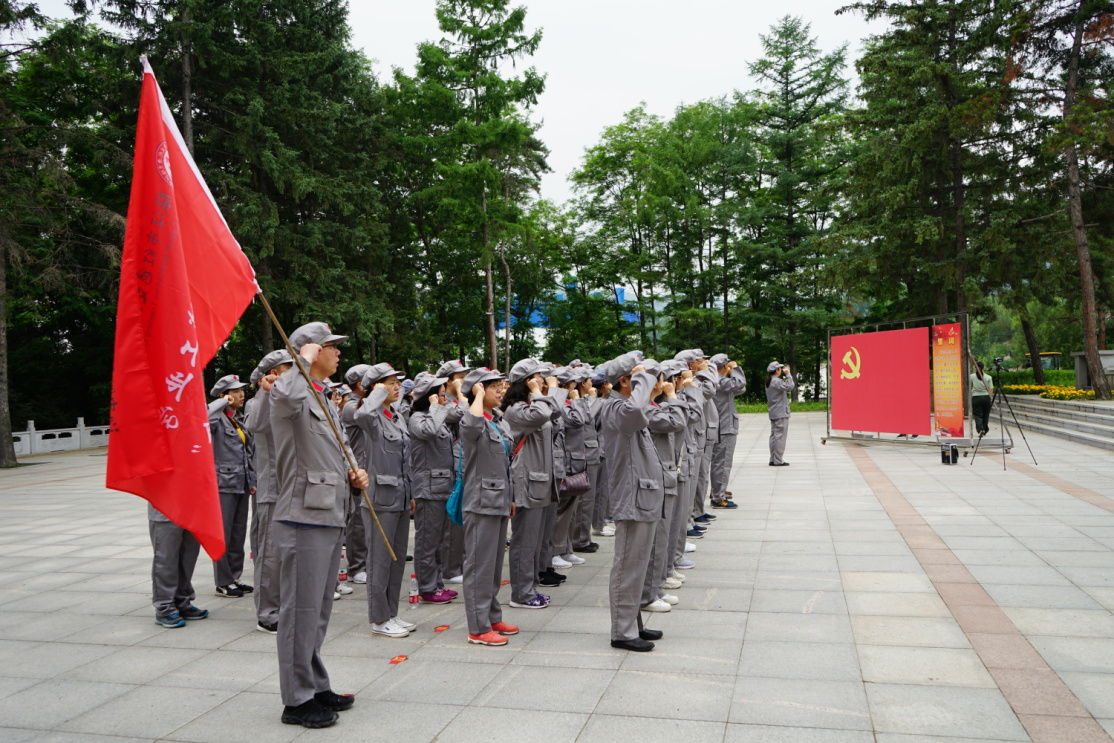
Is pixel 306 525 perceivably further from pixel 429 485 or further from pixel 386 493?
pixel 429 485

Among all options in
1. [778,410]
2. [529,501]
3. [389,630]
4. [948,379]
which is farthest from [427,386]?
[948,379]

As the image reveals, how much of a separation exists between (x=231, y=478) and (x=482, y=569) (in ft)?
9.54

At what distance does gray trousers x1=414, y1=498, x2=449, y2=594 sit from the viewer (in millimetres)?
6625

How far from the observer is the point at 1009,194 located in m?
27.4

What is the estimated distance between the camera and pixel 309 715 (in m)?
4.20

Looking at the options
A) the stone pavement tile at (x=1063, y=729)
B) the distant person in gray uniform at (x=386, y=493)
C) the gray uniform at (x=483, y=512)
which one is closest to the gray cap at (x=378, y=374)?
the distant person in gray uniform at (x=386, y=493)

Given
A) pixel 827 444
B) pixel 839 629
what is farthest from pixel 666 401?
pixel 827 444

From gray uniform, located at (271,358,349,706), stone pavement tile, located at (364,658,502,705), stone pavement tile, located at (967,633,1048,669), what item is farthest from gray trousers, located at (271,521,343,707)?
stone pavement tile, located at (967,633,1048,669)

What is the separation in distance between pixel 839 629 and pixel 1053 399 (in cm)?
2203

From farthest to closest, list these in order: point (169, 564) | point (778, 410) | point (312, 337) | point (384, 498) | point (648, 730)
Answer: point (778, 410), point (169, 564), point (384, 498), point (312, 337), point (648, 730)

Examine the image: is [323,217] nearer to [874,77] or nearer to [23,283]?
[23,283]

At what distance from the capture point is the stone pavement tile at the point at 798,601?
6105mm

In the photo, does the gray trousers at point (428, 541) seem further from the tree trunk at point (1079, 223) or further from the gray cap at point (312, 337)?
the tree trunk at point (1079, 223)

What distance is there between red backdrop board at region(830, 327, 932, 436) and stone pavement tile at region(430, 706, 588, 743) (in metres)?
13.9
